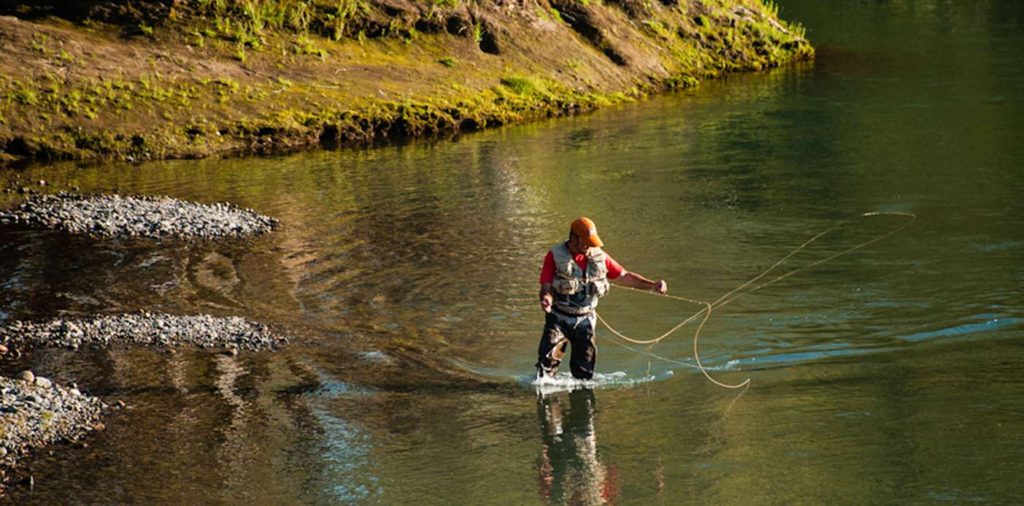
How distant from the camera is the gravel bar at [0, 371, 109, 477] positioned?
13672 mm

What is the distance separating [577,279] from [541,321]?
12.6 feet

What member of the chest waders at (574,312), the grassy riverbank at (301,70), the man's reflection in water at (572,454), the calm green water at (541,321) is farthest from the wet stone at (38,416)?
the grassy riverbank at (301,70)

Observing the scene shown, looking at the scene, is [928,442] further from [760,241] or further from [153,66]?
[153,66]

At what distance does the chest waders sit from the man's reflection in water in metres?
0.39

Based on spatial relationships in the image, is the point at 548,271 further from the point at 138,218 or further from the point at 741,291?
the point at 138,218

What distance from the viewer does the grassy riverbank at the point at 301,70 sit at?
1358 inches

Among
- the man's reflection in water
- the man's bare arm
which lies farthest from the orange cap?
the man's reflection in water

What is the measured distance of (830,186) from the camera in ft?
94.3

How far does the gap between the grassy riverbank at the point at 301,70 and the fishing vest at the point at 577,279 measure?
21.1 m

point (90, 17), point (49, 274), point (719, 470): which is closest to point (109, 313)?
point (49, 274)

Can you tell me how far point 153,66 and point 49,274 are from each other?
15.8 meters

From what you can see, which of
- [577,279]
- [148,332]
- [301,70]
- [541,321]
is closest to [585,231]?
[577,279]

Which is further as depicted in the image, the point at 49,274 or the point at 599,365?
the point at 49,274

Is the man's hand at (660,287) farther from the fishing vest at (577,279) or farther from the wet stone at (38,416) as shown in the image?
the wet stone at (38,416)
